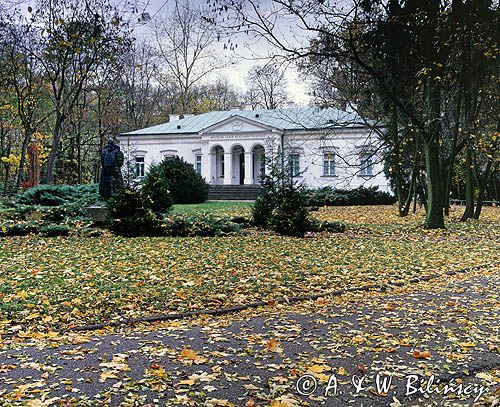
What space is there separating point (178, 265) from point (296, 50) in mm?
7726

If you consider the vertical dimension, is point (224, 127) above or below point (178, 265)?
above

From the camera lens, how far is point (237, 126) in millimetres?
41438

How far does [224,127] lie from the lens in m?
41.8

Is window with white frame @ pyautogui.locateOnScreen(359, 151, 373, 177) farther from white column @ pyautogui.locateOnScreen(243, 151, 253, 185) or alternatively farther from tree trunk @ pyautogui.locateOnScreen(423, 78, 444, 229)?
white column @ pyautogui.locateOnScreen(243, 151, 253, 185)

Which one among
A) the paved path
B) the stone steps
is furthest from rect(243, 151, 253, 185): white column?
the paved path

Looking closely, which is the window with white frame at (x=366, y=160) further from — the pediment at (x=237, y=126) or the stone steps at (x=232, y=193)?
the pediment at (x=237, y=126)

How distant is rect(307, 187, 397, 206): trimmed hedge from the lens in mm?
31328

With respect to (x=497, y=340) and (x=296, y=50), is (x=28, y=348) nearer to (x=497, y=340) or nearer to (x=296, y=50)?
(x=497, y=340)

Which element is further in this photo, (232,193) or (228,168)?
(228,168)

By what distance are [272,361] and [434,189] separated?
13.2 metres

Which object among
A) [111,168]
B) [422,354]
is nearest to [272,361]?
[422,354]

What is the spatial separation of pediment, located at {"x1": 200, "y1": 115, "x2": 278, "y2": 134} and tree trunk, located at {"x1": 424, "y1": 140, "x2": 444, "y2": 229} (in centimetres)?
2510

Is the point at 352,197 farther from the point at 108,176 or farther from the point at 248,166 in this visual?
the point at 108,176

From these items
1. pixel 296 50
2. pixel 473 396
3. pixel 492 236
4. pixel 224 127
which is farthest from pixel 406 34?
pixel 224 127
